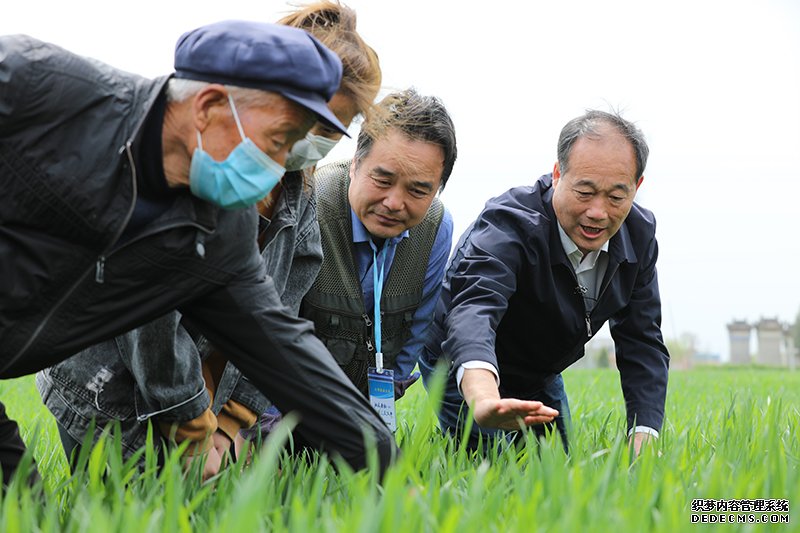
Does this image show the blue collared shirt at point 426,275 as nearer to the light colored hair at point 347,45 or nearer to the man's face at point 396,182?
the man's face at point 396,182

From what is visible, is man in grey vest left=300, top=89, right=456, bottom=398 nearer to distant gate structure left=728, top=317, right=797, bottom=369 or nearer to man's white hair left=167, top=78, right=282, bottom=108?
man's white hair left=167, top=78, right=282, bottom=108

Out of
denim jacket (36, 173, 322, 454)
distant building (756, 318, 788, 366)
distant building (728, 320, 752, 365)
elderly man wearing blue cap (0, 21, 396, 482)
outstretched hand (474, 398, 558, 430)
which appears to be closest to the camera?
elderly man wearing blue cap (0, 21, 396, 482)

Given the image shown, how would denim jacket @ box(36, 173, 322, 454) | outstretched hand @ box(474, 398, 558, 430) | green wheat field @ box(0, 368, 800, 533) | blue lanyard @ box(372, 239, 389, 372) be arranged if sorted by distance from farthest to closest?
blue lanyard @ box(372, 239, 389, 372)
denim jacket @ box(36, 173, 322, 454)
outstretched hand @ box(474, 398, 558, 430)
green wheat field @ box(0, 368, 800, 533)

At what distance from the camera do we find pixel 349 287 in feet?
10.6

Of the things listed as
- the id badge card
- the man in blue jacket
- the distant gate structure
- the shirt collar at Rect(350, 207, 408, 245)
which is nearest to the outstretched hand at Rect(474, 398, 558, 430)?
the man in blue jacket

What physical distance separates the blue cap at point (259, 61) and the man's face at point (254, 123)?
4 cm

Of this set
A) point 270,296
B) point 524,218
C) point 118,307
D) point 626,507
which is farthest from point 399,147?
point 626,507

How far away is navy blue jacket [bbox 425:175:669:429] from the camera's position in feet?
9.86

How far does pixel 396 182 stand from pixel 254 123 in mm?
1128

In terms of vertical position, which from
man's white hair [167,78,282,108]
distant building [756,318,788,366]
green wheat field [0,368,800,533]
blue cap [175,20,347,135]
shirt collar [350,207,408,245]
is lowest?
distant building [756,318,788,366]

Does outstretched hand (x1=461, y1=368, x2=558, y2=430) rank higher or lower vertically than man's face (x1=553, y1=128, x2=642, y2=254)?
lower

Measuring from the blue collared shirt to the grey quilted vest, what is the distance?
3cm

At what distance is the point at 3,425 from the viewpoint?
2242 millimetres

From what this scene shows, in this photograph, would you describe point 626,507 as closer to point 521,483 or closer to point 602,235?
point 521,483
